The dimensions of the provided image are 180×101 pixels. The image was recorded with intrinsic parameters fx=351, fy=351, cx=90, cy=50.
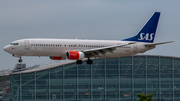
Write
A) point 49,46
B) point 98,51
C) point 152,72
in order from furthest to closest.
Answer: point 152,72 < point 98,51 < point 49,46

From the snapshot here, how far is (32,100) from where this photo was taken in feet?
345

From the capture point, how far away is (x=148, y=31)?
87.2 m

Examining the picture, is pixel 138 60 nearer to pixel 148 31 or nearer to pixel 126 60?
pixel 126 60

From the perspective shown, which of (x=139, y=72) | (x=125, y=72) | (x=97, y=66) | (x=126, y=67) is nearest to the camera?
(x=97, y=66)

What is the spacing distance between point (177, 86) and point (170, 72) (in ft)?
17.2

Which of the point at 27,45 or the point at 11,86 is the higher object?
the point at 27,45

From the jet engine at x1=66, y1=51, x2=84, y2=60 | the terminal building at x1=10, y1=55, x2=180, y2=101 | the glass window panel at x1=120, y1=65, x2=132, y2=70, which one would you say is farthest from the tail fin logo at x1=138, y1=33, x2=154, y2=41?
the glass window panel at x1=120, y1=65, x2=132, y2=70

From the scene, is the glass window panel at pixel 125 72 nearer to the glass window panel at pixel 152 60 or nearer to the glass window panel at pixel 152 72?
Answer: the glass window panel at pixel 152 72

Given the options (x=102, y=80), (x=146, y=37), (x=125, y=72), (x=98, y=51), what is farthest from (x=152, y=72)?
(x=98, y=51)

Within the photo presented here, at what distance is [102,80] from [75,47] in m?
36.5

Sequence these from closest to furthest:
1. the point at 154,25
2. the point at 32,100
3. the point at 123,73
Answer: the point at 154,25 < the point at 32,100 < the point at 123,73

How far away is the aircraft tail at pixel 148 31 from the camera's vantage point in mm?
85812

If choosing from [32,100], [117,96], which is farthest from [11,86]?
[117,96]

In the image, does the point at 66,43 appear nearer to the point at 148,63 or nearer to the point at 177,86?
the point at 148,63
